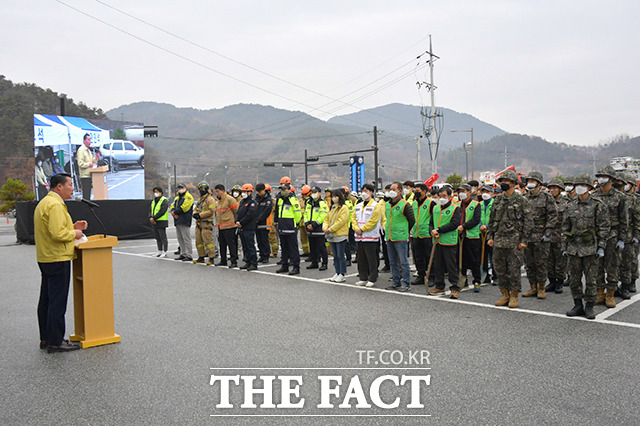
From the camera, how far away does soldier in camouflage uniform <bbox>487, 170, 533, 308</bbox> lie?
7.71m

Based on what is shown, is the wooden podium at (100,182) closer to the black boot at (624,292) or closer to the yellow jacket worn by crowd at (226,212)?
the yellow jacket worn by crowd at (226,212)

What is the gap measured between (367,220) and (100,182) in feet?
83.5

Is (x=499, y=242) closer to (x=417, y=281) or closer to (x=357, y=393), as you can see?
(x=417, y=281)

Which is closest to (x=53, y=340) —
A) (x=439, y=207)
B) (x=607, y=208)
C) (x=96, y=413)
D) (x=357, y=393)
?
(x=96, y=413)

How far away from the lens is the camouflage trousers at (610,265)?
7.62m

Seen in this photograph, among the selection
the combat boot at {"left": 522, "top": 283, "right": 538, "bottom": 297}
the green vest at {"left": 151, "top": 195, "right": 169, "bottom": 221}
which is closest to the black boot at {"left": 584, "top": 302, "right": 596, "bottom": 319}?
the combat boot at {"left": 522, "top": 283, "right": 538, "bottom": 297}

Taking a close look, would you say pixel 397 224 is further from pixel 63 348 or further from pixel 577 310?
pixel 63 348

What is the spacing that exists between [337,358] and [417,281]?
196 inches

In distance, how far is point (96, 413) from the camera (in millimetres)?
4043

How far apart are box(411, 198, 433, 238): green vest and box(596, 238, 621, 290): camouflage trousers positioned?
300cm

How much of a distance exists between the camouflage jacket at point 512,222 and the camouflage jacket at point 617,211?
1.06 meters

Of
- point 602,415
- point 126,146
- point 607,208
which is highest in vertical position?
point 126,146

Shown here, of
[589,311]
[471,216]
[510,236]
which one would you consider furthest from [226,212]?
[589,311]

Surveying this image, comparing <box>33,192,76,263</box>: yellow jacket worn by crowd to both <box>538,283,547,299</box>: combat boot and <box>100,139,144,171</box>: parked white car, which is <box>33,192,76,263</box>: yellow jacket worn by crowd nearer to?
<box>538,283,547,299</box>: combat boot
